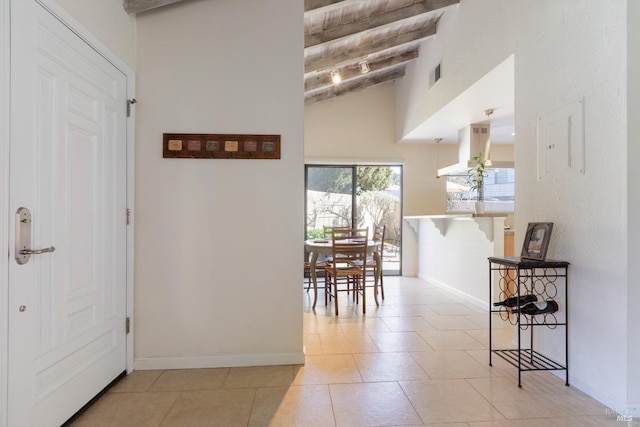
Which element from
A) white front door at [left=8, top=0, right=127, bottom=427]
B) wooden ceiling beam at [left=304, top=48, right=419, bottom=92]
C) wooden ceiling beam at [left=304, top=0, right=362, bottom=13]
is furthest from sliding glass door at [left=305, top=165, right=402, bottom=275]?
white front door at [left=8, top=0, right=127, bottom=427]

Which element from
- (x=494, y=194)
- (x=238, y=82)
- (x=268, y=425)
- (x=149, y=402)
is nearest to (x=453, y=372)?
(x=268, y=425)

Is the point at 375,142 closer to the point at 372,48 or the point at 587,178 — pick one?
the point at 372,48

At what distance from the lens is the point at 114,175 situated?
2.16 metres

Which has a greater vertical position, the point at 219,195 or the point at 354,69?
the point at 354,69

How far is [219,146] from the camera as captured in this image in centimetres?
242

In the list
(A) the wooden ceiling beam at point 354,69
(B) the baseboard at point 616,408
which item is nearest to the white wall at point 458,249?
(B) the baseboard at point 616,408

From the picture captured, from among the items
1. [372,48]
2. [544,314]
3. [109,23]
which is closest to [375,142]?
[372,48]

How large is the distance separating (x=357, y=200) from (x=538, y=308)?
3978 mm

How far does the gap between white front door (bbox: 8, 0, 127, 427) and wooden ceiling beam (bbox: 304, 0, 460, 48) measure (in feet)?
7.60

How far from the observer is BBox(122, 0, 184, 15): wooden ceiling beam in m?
2.22

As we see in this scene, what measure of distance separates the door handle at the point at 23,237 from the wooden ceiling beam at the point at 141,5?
5.00ft

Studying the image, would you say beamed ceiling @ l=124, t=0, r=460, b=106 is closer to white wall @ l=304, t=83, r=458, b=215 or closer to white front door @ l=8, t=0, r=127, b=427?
white wall @ l=304, t=83, r=458, b=215

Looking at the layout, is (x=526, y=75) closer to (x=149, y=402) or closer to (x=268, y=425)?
(x=268, y=425)

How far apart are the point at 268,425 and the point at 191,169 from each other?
169 centimetres
